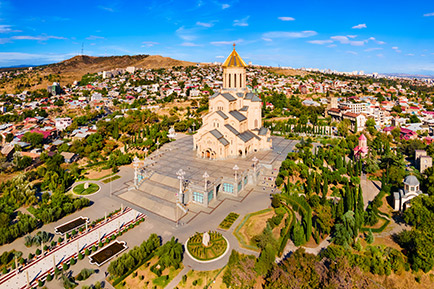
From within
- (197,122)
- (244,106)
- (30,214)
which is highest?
(244,106)

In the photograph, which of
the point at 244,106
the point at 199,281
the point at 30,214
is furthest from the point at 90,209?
the point at 244,106

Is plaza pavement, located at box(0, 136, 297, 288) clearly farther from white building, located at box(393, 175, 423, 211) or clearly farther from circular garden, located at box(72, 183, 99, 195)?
white building, located at box(393, 175, 423, 211)

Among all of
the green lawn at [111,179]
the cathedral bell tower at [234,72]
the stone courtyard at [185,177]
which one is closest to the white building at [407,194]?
the stone courtyard at [185,177]

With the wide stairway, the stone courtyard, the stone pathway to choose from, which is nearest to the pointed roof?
the stone courtyard

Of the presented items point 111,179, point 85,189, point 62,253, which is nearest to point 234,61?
point 111,179

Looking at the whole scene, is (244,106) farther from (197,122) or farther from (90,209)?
(90,209)

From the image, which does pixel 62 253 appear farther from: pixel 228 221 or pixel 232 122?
pixel 232 122

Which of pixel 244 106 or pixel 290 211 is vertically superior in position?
pixel 244 106
